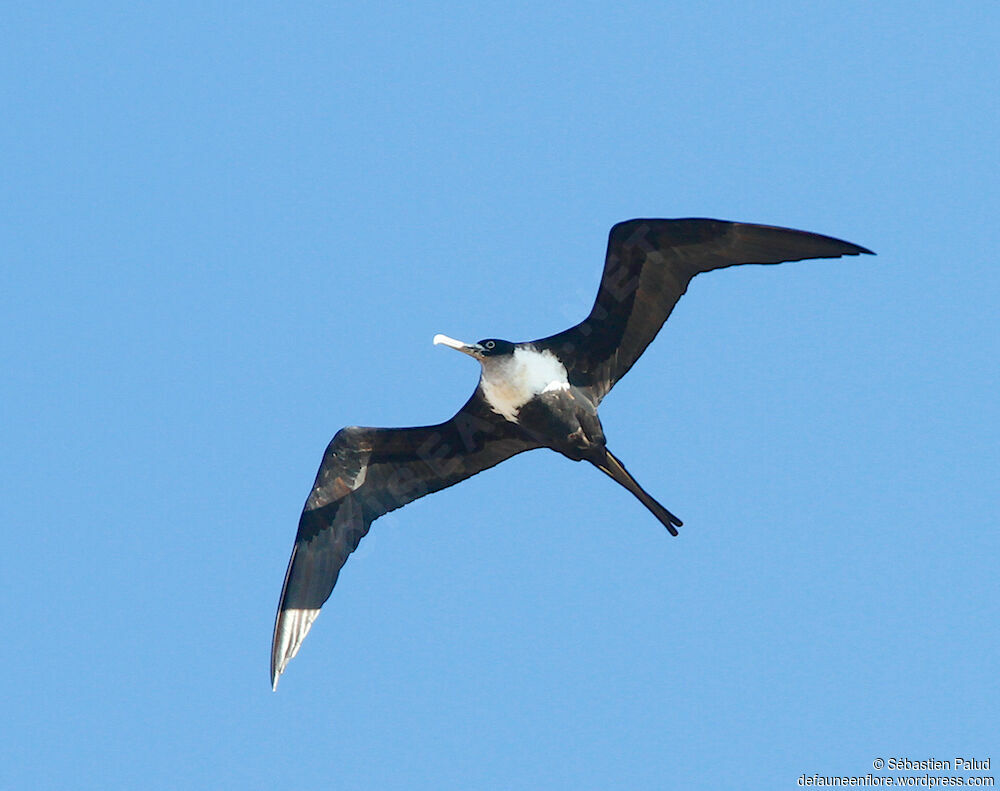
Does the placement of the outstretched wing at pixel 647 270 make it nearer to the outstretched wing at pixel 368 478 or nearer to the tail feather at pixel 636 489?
the tail feather at pixel 636 489

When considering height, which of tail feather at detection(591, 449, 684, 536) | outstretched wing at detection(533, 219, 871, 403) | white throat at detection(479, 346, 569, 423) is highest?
outstretched wing at detection(533, 219, 871, 403)

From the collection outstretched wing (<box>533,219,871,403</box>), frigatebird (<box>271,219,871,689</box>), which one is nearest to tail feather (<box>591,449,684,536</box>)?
frigatebird (<box>271,219,871,689</box>)

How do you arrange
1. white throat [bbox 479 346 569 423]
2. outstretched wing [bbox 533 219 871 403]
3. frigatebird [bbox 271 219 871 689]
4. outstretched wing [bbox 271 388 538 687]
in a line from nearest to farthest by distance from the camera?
outstretched wing [bbox 533 219 871 403] → frigatebird [bbox 271 219 871 689] → white throat [bbox 479 346 569 423] → outstretched wing [bbox 271 388 538 687]

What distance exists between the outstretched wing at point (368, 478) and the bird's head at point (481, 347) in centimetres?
22

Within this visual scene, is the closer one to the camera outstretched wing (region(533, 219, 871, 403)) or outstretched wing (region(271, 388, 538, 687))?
outstretched wing (region(533, 219, 871, 403))

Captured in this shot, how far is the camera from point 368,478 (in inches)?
309

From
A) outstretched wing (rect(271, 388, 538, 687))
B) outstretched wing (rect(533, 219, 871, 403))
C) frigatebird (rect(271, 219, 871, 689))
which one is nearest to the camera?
outstretched wing (rect(533, 219, 871, 403))

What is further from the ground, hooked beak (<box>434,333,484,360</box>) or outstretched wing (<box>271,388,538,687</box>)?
hooked beak (<box>434,333,484,360</box>)

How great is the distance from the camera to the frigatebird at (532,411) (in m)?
7.20

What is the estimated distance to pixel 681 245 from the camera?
285 inches

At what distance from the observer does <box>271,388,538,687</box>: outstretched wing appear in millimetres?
7688

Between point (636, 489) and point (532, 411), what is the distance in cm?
69

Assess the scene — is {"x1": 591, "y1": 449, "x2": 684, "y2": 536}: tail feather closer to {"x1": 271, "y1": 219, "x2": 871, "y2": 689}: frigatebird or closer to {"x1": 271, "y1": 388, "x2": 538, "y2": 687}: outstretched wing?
{"x1": 271, "y1": 219, "x2": 871, "y2": 689}: frigatebird

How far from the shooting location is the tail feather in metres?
7.45
